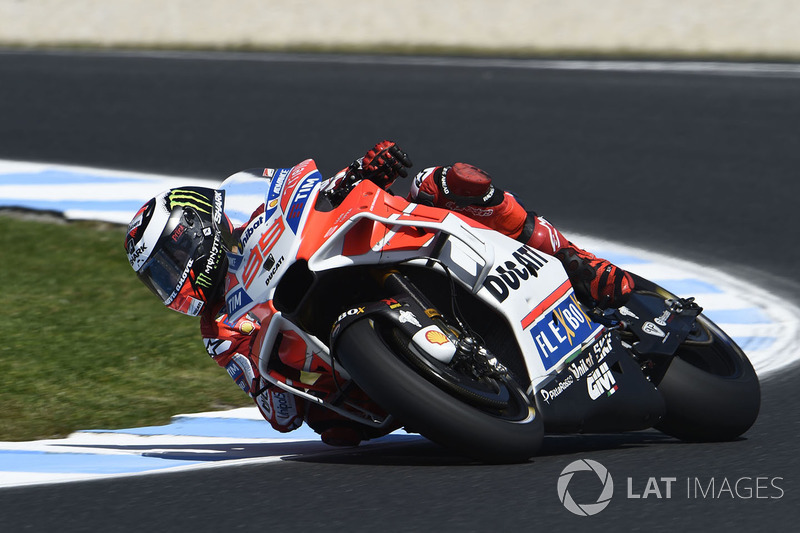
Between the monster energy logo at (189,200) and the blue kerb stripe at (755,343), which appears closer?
the monster energy logo at (189,200)

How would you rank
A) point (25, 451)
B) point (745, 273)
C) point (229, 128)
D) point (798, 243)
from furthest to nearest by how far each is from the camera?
point (229, 128), point (798, 243), point (745, 273), point (25, 451)

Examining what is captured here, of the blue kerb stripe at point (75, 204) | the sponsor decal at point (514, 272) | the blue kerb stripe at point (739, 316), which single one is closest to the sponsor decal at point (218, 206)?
the sponsor decal at point (514, 272)

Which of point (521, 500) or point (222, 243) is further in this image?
point (222, 243)

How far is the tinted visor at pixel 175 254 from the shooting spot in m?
4.67

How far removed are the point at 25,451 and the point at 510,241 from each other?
2.08 meters

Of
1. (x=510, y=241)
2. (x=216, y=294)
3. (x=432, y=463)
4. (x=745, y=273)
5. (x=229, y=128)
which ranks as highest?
(x=510, y=241)

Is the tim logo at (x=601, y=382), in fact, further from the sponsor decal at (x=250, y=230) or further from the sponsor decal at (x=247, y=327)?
the sponsor decal at (x=250, y=230)

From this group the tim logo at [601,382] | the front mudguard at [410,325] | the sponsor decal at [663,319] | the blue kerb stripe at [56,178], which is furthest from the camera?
the blue kerb stripe at [56,178]

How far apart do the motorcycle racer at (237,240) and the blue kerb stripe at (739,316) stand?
2.22m

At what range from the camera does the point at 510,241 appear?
4.85m

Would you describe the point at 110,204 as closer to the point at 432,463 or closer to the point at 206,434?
the point at 206,434


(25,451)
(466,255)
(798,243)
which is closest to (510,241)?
(466,255)

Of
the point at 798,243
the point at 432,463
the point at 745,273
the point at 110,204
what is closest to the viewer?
the point at 432,463

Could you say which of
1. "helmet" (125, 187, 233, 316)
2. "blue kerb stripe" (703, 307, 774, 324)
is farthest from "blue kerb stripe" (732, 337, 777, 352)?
"helmet" (125, 187, 233, 316)
